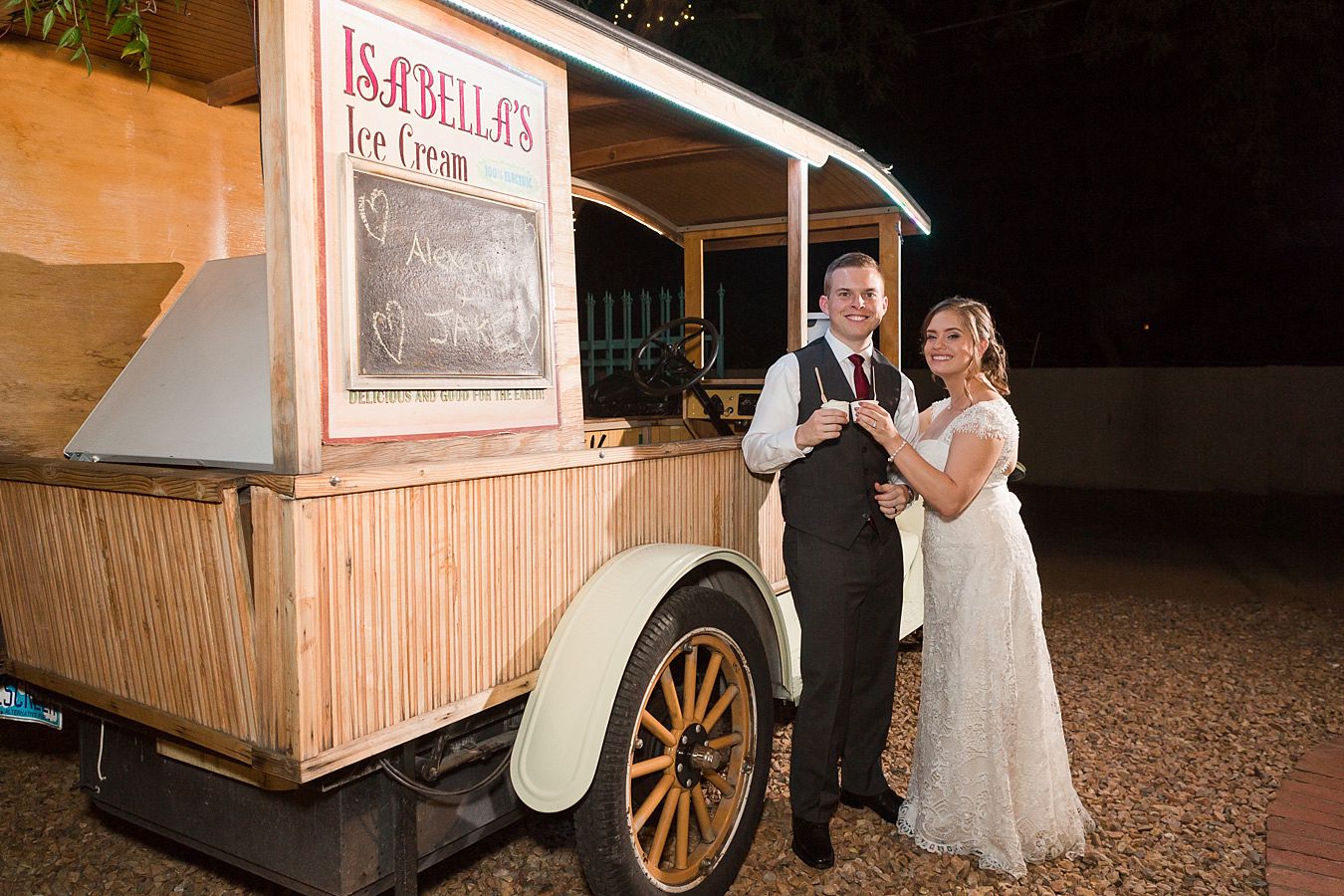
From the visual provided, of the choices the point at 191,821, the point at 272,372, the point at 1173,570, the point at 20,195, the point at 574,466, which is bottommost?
the point at 1173,570

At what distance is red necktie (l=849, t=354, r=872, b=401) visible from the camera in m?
3.01

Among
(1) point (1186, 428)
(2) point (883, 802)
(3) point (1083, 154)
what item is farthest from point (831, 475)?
(3) point (1083, 154)

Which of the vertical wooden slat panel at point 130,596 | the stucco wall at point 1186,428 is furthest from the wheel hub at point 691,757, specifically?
the stucco wall at point 1186,428

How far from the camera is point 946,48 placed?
1647 cm

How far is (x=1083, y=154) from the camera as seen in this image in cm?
1875

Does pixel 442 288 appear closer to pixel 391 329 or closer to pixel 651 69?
pixel 391 329

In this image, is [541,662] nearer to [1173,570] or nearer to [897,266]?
[897,266]

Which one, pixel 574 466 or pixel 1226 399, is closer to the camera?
pixel 574 466

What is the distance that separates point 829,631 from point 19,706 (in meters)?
2.32

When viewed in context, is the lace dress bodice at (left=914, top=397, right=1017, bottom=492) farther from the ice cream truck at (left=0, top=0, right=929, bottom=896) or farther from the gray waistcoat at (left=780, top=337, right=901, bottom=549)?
the ice cream truck at (left=0, top=0, right=929, bottom=896)

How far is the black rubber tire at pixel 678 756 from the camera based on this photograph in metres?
2.27

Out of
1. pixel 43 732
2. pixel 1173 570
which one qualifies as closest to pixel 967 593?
pixel 43 732

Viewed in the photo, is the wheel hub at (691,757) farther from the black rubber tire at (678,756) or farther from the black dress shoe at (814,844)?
the black dress shoe at (814,844)

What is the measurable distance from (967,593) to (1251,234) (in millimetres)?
20948
